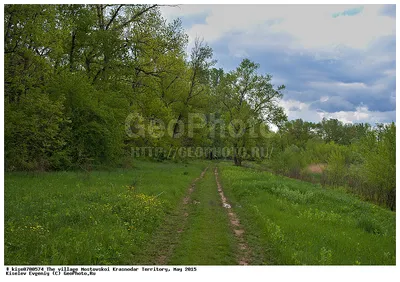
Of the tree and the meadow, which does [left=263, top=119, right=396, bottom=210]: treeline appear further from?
the meadow

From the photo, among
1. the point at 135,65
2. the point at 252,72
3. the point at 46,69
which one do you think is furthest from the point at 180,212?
the point at 252,72

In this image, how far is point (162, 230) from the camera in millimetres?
11141

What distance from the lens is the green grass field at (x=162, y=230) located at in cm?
824

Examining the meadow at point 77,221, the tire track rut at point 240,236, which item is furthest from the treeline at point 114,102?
the tire track rut at point 240,236

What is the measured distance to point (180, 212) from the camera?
14.2m

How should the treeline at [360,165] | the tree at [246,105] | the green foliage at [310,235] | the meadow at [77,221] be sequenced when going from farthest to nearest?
1. the tree at [246,105]
2. the treeline at [360,165]
3. the green foliage at [310,235]
4. the meadow at [77,221]

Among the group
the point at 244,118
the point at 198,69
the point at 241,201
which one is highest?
the point at 198,69

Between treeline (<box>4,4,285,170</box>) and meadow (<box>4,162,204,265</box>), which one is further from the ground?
treeline (<box>4,4,285,170</box>)

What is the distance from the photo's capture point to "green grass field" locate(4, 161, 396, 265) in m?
8.24

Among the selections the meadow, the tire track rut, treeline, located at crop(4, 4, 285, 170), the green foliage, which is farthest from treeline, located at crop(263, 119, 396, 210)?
the meadow

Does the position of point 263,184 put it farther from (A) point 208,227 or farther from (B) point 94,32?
(B) point 94,32

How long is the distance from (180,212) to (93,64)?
2137cm

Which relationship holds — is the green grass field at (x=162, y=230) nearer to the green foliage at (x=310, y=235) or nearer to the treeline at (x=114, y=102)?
the green foliage at (x=310, y=235)

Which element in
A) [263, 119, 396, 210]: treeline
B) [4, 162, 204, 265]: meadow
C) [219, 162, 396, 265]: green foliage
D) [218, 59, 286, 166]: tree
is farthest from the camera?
[218, 59, 286, 166]: tree
